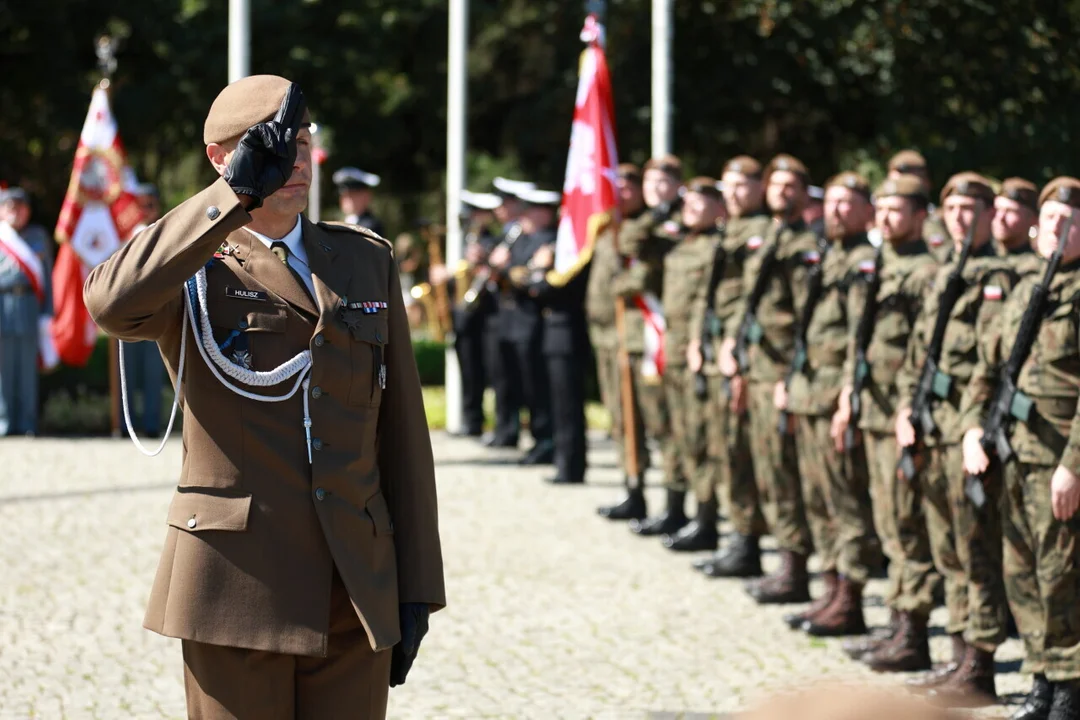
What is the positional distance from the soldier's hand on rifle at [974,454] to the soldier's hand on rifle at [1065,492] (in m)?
0.53

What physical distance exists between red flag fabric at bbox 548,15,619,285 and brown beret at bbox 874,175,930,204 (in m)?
4.40

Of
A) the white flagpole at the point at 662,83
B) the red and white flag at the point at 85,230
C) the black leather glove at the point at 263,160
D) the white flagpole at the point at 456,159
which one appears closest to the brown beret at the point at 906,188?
the black leather glove at the point at 263,160

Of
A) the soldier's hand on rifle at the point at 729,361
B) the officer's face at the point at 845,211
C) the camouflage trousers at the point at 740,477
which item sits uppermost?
the officer's face at the point at 845,211

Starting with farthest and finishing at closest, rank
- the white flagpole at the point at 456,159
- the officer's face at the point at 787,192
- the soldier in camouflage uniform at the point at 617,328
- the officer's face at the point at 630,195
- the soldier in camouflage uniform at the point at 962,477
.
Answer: the white flagpole at the point at 456,159
the officer's face at the point at 630,195
the soldier in camouflage uniform at the point at 617,328
the officer's face at the point at 787,192
the soldier in camouflage uniform at the point at 962,477

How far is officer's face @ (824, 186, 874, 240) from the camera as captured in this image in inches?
326

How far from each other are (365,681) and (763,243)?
591 cm

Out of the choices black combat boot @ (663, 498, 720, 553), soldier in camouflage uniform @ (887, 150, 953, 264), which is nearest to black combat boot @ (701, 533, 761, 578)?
black combat boot @ (663, 498, 720, 553)

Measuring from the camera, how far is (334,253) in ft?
12.3

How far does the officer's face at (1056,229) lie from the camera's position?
6141 mm

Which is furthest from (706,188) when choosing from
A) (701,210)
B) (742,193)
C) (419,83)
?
(419,83)

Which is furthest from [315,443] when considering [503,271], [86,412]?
[86,412]

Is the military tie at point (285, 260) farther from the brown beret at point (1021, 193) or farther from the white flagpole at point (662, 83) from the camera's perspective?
the white flagpole at point (662, 83)

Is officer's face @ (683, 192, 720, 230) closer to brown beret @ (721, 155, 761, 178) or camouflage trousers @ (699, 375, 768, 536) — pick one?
brown beret @ (721, 155, 761, 178)

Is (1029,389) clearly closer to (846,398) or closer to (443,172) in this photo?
(846,398)
